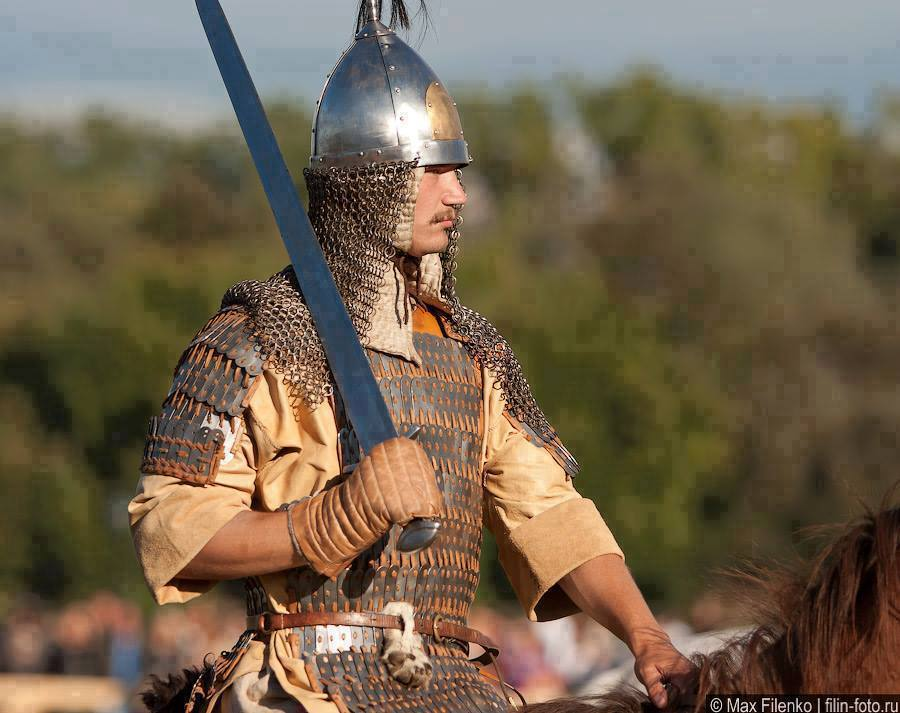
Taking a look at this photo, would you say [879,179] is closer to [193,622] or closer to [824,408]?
[824,408]

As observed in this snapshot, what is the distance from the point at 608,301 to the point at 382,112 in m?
43.2

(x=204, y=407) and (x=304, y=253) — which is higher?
(x=304, y=253)

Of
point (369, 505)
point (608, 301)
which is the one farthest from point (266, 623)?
point (608, 301)

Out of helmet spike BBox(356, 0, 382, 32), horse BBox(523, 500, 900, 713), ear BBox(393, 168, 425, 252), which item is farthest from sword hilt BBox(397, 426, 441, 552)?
helmet spike BBox(356, 0, 382, 32)

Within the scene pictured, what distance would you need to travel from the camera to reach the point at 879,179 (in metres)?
75.4

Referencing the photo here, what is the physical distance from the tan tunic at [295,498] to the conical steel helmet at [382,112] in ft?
2.44

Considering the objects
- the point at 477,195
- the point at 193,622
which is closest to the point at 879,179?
the point at 477,195

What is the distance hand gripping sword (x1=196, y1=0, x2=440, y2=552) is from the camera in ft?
15.3

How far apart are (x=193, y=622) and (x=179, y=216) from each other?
47.3 m

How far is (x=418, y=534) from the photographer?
4.51 meters

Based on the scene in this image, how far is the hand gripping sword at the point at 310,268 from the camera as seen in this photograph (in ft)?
15.3

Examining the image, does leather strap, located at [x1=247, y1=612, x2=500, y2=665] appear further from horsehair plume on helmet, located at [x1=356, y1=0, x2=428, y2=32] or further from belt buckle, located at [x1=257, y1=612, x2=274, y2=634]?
horsehair plume on helmet, located at [x1=356, y1=0, x2=428, y2=32]

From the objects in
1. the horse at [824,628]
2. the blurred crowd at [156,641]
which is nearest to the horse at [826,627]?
the horse at [824,628]

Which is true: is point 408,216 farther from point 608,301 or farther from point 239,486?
point 608,301
